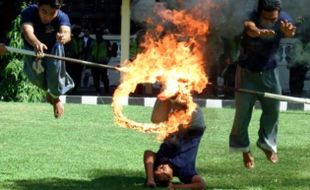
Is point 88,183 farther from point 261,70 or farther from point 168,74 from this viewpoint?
point 261,70

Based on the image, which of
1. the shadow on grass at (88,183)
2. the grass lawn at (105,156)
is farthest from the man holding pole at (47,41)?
the shadow on grass at (88,183)

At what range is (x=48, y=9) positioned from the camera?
8.54 metres

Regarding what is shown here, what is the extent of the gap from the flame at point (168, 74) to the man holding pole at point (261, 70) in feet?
1.71

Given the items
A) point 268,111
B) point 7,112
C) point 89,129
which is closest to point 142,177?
point 268,111

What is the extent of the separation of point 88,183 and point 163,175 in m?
0.78

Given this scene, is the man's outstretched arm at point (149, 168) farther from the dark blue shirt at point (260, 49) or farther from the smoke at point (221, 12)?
the smoke at point (221, 12)

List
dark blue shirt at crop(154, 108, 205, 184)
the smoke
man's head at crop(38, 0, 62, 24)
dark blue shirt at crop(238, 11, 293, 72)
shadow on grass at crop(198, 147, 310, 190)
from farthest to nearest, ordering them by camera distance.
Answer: the smoke → man's head at crop(38, 0, 62, 24) → dark blue shirt at crop(238, 11, 293, 72) → shadow on grass at crop(198, 147, 310, 190) → dark blue shirt at crop(154, 108, 205, 184)

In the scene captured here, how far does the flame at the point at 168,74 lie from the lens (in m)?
7.60

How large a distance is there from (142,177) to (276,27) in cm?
209

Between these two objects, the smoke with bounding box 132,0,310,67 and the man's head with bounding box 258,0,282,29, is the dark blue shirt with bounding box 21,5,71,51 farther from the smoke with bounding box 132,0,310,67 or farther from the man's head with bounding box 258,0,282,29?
the man's head with bounding box 258,0,282,29

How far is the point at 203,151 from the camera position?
33.7ft

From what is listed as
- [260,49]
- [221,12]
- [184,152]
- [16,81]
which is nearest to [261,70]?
[260,49]

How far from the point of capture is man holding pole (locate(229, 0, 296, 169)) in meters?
8.00

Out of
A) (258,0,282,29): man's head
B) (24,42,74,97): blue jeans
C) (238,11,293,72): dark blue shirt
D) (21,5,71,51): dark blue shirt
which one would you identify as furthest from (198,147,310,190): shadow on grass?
(21,5,71,51): dark blue shirt
